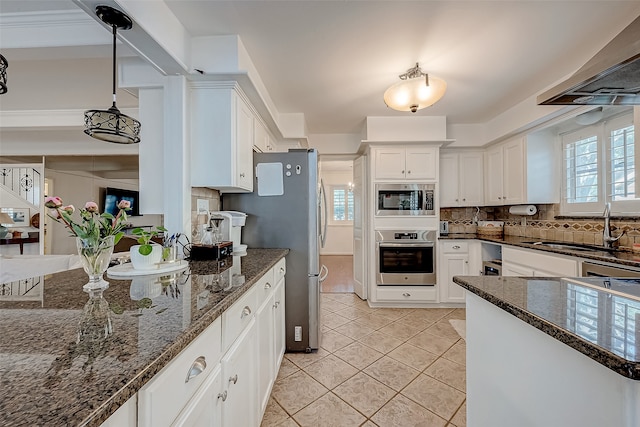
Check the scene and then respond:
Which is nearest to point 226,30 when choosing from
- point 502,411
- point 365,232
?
point 502,411

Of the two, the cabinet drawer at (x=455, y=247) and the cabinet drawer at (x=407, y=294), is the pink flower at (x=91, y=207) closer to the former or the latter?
the cabinet drawer at (x=407, y=294)

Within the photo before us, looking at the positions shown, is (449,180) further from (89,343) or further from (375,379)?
(89,343)

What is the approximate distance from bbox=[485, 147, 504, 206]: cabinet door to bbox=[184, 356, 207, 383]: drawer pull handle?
3712 millimetres

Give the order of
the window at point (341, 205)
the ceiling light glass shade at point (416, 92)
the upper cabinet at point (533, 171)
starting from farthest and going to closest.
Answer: the window at point (341, 205), the upper cabinet at point (533, 171), the ceiling light glass shade at point (416, 92)

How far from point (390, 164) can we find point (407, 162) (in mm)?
218

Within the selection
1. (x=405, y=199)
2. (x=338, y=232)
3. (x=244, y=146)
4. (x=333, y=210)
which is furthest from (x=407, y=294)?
(x=333, y=210)

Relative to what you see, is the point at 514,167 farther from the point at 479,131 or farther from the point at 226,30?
the point at 226,30

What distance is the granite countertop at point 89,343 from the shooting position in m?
0.41

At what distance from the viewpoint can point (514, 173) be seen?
3.14 m

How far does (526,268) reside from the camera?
2516mm

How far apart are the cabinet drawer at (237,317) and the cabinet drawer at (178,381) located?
7 cm

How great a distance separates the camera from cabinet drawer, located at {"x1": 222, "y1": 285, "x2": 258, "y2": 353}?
0.97 m

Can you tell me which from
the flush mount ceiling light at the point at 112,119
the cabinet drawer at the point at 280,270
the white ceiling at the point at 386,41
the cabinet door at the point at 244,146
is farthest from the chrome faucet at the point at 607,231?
the flush mount ceiling light at the point at 112,119

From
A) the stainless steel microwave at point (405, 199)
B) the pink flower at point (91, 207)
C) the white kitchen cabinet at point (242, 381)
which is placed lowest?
the white kitchen cabinet at point (242, 381)
